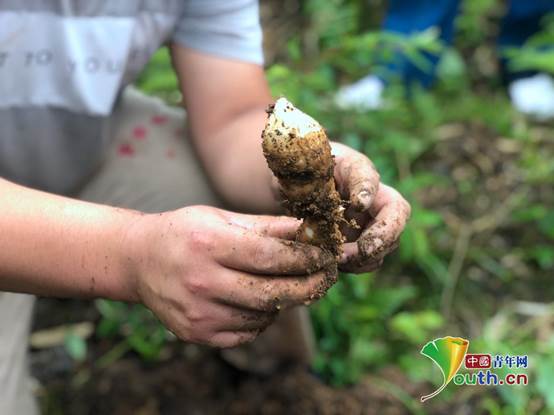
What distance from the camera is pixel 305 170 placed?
93cm

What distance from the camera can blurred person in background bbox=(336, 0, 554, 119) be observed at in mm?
2715

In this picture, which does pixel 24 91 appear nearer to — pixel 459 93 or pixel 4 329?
pixel 4 329

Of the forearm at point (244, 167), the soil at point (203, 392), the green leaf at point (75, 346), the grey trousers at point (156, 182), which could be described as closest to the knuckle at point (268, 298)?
the forearm at point (244, 167)

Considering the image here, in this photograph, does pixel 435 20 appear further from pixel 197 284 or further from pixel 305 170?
pixel 197 284

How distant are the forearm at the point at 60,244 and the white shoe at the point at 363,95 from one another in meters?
1.59

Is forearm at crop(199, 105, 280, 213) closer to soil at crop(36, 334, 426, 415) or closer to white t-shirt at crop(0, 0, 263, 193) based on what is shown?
white t-shirt at crop(0, 0, 263, 193)

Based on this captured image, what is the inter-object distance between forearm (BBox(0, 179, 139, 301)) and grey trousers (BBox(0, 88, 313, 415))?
0.46 m

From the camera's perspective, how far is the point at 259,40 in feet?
4.88

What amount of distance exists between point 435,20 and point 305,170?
211 centimetres

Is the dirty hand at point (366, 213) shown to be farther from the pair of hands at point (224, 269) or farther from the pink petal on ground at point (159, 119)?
the pink petal on ground at point (159, 119)

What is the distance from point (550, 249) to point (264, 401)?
3.28 ft

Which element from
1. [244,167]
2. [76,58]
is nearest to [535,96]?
[244,167]

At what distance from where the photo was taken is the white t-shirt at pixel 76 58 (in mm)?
1312

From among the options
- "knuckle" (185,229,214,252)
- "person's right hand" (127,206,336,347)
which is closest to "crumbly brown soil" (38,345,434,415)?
"person's right hand" (127,206,336,347)
